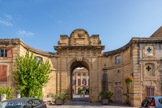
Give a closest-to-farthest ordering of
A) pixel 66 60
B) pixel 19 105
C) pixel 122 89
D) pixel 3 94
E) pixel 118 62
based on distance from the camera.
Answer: pixel 19 105 < pixel 3 94 < pixel 122 89 < pixel 118 62 < pixel 66 60

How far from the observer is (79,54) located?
22.0 metres

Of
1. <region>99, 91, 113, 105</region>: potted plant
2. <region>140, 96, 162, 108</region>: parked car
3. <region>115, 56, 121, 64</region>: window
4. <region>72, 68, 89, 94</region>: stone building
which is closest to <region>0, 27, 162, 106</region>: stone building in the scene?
<region>115, 56, 121, 64</region>: window

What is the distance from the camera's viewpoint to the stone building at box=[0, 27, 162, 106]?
1623 cm

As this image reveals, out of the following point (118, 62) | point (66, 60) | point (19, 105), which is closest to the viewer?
point (19, 105)

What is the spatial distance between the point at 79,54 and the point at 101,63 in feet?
11.8

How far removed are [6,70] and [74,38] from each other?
10327mm

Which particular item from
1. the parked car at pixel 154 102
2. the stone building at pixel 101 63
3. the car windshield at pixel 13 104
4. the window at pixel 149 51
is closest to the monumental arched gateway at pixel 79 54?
the stone building at pixel 101 63

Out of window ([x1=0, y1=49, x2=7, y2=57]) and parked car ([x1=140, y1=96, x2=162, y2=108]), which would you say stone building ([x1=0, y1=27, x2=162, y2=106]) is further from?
parked car ([x1=140, y1=96, x2=162, y2=108])

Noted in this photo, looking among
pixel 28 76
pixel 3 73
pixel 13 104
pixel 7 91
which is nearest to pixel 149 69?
pixel 28 76

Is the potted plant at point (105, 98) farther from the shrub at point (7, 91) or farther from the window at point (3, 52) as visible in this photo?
the window at point (3, 52)

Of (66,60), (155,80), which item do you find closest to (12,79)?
(66,60)

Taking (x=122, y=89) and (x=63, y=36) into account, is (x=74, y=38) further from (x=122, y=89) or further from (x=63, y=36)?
(x=122, y=89)

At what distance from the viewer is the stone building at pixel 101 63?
1623 centimetres

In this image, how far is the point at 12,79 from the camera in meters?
16.1
